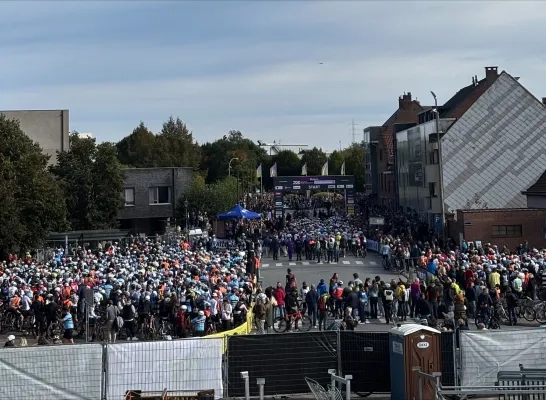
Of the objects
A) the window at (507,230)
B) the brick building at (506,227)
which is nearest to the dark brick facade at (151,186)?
the brick building at (506,227)

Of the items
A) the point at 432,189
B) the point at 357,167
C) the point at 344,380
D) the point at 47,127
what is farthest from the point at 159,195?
the point at 357,167

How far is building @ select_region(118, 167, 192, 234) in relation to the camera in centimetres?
6856

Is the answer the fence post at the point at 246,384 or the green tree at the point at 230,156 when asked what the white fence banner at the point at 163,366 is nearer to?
the fence post at the point at 246,384

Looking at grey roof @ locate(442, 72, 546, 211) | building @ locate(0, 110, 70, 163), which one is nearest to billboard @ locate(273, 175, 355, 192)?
grey roof @ locate(442, 72, 546, 211)

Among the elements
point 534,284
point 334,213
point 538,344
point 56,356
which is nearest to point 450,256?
point 534,284

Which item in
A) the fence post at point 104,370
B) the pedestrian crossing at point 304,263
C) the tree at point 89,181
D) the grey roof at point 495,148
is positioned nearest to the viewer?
the fence post at point 104,370

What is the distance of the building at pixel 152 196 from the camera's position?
6856cm

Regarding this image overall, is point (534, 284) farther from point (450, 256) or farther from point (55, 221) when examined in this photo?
point (55, 221)

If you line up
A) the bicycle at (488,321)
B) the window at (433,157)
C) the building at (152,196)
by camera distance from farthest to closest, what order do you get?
the building at (152,196) < the window at (433,157) < the bicycle at (488,321)

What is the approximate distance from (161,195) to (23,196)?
26.3 metres

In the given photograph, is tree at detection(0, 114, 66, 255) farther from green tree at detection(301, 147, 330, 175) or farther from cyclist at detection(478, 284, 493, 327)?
green tree at detection(301, 147, 330, 175)

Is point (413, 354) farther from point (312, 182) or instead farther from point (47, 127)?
point (47, 127)

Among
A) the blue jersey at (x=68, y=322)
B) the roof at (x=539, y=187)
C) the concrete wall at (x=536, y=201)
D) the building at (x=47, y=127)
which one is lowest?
the blue jersey at (x=68, y=322)

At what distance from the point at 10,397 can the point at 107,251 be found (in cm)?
2740
